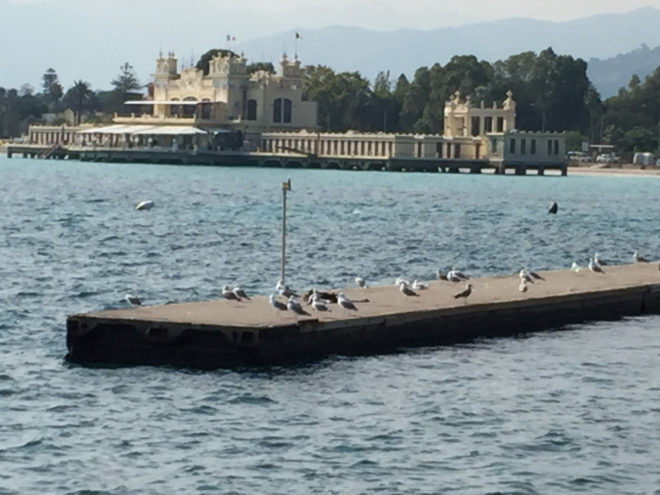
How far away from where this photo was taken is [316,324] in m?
38.9

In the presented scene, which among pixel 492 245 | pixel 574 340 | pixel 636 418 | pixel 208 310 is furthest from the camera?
pixel 492 245

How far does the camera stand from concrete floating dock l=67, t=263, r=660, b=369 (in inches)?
1484

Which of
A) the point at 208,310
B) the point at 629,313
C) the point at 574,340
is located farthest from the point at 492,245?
the point at 208,310

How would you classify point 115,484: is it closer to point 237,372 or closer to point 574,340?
point 237,372

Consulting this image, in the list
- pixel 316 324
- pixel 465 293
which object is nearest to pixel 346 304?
pixel 316 324

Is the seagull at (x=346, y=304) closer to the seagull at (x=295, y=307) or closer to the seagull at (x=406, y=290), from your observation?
the seagull at (x=295, y=307)

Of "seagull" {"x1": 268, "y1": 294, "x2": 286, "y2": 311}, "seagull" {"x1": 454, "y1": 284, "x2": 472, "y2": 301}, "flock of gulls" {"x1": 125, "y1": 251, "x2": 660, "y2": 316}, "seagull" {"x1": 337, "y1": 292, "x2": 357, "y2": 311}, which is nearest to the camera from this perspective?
"seagull" {"x1": 268, "y1": 294, "x2": 286, "y2": 311}

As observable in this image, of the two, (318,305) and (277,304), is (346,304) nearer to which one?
(318,305)

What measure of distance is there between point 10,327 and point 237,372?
33.0ft

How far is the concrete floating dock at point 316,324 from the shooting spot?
37688 mm

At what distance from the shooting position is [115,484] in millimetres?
28125

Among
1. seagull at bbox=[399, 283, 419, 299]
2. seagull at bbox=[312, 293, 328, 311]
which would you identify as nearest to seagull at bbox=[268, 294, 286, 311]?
seagull at bbox=[312, 293, 328, 311]

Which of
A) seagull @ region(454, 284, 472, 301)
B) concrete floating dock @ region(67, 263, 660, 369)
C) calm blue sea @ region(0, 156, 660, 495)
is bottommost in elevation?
calm blue sea @ region(0, 156, 660, 495)

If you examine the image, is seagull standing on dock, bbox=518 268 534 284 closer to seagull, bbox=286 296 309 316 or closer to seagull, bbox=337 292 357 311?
seagull, bbox=337 292 357 311
